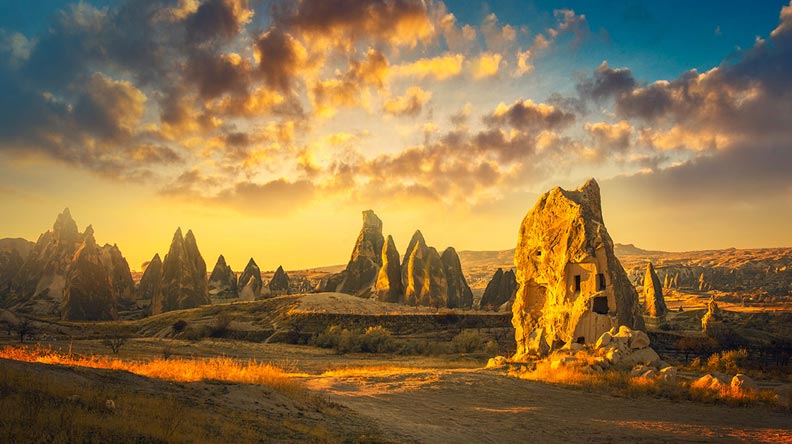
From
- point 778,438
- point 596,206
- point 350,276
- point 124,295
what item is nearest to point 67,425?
point 778,438

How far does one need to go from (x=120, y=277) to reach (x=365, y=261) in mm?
41804

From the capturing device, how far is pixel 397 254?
227 ft

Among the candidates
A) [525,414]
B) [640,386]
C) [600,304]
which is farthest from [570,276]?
[525,414]

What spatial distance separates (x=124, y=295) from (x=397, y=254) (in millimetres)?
47803

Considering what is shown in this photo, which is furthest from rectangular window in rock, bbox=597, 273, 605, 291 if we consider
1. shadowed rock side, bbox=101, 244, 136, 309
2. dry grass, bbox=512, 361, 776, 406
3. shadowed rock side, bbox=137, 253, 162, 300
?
shadowed rock side, bbox=137, 253, 162, 300

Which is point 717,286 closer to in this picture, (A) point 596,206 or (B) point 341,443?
(A) point 596,206

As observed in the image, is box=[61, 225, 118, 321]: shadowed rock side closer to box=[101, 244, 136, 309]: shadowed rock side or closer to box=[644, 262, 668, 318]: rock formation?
box=[101, 244, 136, 309]: shadowed rock side

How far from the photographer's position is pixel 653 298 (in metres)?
53.0

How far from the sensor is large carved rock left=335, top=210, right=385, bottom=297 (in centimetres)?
7381

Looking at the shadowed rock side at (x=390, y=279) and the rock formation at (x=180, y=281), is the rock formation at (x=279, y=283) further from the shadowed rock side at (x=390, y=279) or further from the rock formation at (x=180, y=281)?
the shadowed rock side at (x=390, y=279)

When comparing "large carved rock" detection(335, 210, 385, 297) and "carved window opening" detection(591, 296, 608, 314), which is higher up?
"large carved rock" detection(335, 210, 385, 297)

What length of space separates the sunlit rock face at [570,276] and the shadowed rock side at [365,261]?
47283 mm

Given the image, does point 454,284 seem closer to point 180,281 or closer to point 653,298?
point 653,298

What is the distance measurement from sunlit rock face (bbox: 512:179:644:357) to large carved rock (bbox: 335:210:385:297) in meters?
47.3
